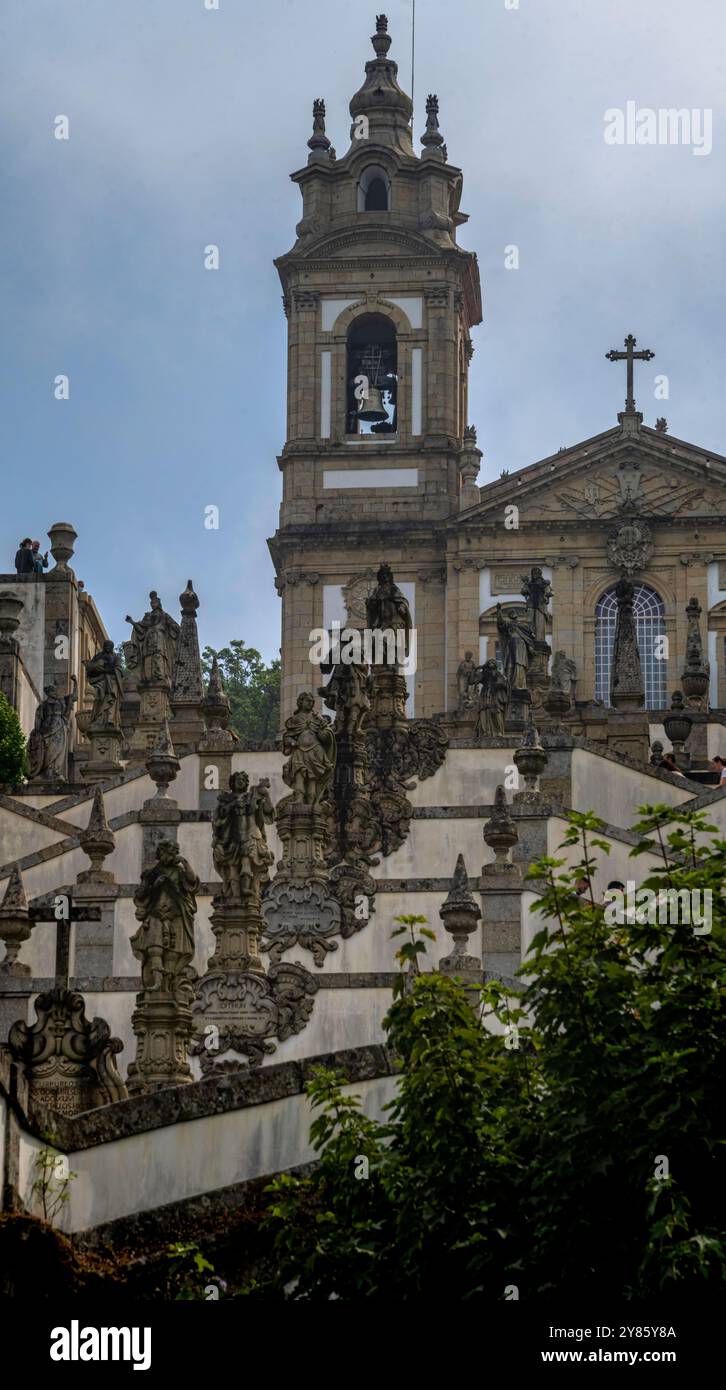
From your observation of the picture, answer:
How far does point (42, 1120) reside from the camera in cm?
2150

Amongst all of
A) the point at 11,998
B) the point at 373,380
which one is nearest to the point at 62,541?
the point at 373,380

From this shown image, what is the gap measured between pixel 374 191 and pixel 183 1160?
53435mm

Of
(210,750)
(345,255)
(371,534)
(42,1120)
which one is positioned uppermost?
(345,255)

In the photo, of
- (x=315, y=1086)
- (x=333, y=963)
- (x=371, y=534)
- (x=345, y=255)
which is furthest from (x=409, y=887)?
(x=345, y=255)

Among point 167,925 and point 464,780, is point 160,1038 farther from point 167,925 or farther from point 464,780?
point 464,780

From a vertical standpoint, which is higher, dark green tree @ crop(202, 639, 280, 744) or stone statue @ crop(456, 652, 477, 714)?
dark green tree @ crop(202, 639, 280, 744)

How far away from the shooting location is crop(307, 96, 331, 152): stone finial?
7406 centimetres

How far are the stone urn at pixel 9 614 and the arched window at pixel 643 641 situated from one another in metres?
13.9

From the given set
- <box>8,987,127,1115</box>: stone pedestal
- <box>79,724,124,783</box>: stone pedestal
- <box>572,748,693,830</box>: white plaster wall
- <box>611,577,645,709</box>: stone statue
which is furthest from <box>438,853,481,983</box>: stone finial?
<box>611,577,645,709</box>: stone statue

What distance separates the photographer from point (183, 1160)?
22.5 m

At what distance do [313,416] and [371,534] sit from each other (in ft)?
11.9

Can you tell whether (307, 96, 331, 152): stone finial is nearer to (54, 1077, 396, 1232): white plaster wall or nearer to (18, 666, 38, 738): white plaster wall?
(18, 666, 38, 738): white plaster wall

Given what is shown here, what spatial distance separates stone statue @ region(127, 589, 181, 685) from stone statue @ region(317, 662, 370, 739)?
1096 cm
